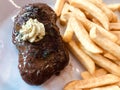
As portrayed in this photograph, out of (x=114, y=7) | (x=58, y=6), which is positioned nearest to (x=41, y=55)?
(x=58, y=6)

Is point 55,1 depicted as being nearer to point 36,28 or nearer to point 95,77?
point 36,28

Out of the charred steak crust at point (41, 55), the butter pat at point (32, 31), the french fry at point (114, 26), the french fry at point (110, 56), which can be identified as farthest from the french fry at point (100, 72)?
the butter pat at point (32, 31)

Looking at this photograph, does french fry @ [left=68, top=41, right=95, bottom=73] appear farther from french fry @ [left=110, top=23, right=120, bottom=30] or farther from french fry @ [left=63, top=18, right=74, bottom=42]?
french fry @ [left=110, top=23, right=120, bottom=30]

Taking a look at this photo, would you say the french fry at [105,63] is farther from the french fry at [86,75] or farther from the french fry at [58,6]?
the french fry at [58,6]

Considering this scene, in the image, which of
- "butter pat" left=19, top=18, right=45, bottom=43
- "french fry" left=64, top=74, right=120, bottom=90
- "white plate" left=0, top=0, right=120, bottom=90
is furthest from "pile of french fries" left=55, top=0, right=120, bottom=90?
"butter pat" left=19, top=18, right=45, bottom=43

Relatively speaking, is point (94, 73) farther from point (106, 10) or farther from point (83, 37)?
point (106, 10)

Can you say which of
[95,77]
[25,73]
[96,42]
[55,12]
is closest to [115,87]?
[95,77]
